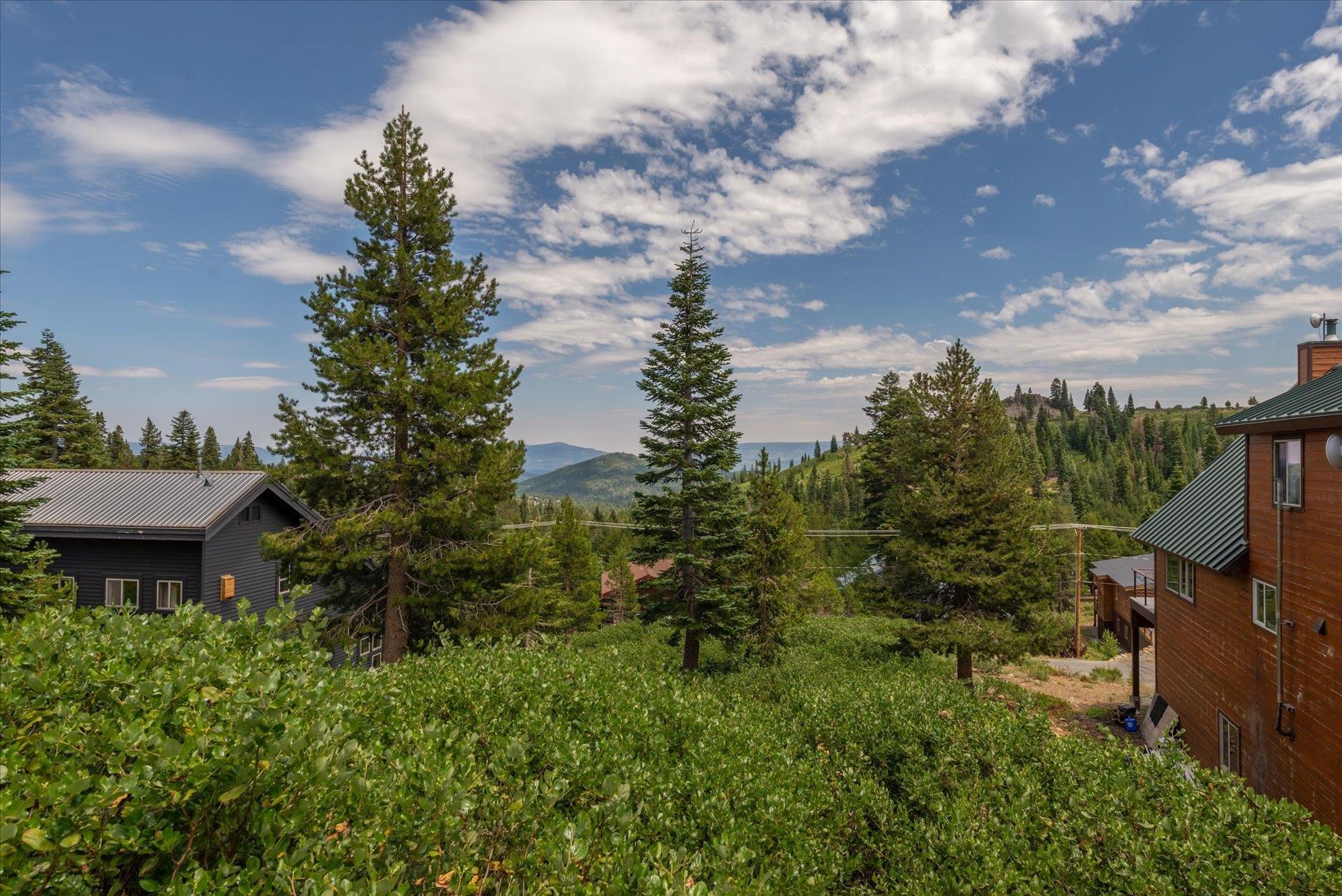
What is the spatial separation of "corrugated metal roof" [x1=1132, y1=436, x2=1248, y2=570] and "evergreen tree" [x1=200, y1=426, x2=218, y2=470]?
3218 inches

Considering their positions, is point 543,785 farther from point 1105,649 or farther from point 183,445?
point 183,445

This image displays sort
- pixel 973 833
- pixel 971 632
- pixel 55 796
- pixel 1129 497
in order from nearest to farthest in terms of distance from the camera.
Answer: pixel 55 796 < pixel 973 833 < pixel 971 632 < pixel 1129 497

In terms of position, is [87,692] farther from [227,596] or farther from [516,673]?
[227,596]

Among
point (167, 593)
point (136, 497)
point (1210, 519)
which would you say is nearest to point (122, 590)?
point (167, 593)

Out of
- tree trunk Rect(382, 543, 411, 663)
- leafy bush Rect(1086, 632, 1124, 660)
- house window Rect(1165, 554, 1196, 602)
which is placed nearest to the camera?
tree trunk Rect(382, 543, 411, 663)

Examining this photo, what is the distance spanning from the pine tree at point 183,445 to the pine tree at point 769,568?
6365 centimetres

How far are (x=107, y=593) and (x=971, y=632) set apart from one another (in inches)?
1123

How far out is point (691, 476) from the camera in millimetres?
19672

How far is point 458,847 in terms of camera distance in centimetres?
352

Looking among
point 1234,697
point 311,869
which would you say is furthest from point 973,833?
point 1234,697

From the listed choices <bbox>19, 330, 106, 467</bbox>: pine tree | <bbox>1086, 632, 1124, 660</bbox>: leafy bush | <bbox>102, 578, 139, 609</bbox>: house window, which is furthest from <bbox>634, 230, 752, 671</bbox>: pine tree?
<bbox>19, 330, 106, 467</bbox>: pine tree

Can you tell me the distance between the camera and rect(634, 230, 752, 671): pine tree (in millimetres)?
19719

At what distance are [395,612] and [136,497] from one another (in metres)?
13.2

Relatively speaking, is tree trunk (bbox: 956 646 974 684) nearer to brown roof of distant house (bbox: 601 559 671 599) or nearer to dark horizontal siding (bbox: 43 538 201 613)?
dark horizontal siding (bbox: 43 538 201 613)
